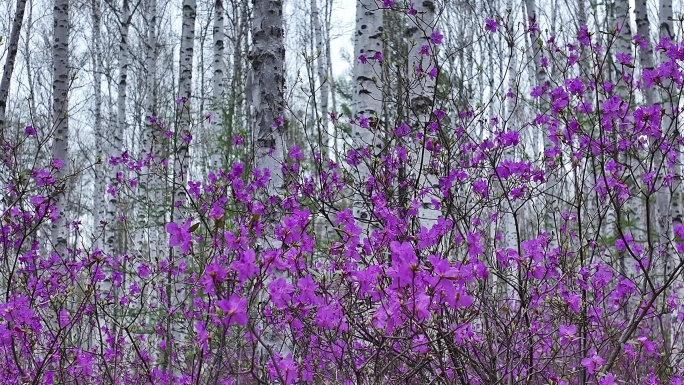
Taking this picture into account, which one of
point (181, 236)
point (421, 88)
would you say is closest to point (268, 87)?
point (421, 88)

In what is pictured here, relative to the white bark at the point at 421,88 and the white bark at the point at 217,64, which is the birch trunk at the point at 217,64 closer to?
the white bark at the point at 217,64

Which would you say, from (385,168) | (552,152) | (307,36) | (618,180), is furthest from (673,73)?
(307,36)

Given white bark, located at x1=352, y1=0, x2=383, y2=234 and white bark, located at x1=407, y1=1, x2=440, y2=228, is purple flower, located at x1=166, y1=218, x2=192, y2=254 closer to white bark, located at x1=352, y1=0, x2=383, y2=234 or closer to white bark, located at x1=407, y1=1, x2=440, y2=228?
white bark, located at x1=407, y1=1, x2=440, y2=228

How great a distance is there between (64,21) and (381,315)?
15.3 feet

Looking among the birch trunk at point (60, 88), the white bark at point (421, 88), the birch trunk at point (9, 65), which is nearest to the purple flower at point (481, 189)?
the white bark at point (421, 88)

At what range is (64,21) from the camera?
16.8 ft

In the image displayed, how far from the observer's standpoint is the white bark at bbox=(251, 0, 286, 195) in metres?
4.04

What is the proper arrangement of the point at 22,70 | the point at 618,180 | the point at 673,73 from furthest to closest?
the point at 22,70
the point at 618,180
the point at 673,73

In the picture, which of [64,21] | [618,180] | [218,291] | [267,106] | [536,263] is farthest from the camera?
[64,21]

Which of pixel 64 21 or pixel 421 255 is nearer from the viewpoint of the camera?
pixel 421 255

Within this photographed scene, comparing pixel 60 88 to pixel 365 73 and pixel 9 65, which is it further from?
pixel 365 73

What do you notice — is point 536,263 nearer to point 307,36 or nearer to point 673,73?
point 673,73

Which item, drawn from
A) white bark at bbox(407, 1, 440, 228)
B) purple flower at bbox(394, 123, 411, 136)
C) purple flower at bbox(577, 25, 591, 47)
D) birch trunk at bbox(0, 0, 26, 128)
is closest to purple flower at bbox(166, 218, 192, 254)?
purple flower at bbox(394, 123, 411, 136)

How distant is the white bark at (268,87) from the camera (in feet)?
13.3
